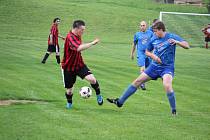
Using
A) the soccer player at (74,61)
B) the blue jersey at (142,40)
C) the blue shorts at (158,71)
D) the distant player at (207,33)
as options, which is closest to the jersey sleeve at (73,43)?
the soccer player at (74,61)

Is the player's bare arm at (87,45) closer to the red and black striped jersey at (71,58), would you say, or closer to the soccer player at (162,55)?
the red and black striped jersey at (71,58)

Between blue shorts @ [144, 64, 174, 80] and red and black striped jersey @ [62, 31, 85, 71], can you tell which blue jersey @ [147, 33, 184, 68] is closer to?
blue shorts @ [144, 64, 174, 80]

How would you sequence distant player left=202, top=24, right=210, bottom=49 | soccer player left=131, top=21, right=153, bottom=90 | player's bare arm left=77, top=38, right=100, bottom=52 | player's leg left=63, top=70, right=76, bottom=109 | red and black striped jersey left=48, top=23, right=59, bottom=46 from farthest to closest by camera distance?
1. distant player left=202, top=24, right=210, bottom=49
2. red and black striped jersey left=48, top=23, right=59, bottom=46
3. soccer player left=131, top=21, right=153, bottom=90
4. player's leg left=63, top=70, right=76, bottom=109
5. player's bare arm left=77, top=38, right=100, bottom=52

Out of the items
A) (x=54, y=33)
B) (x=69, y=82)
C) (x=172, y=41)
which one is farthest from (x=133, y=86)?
(x=54, y=33)

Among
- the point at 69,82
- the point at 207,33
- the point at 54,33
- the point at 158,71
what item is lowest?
the point at 207,33

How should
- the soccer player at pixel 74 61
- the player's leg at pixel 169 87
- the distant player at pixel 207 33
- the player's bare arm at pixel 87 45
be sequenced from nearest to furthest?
the player's bare arm at pixel 87 45 → the player's leg at pixel 169 87 → the soccer player at pixel 74 61 → the distant player at pixel 207 33

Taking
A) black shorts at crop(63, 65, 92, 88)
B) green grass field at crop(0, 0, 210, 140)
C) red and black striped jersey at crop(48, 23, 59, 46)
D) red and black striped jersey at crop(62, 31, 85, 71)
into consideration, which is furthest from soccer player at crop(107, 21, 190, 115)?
red and black striped jersey at crop(48, 23, 59, 46)

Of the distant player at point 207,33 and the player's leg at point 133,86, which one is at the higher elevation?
the player's leg at point 133,86

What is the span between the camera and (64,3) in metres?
59.5

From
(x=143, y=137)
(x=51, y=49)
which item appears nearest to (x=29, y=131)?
(x=143, y=137)

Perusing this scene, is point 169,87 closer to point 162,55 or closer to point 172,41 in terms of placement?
point 162,55

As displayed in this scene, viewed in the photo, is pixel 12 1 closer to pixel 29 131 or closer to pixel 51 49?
pixel 51 49

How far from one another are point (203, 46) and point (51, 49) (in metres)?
19.1

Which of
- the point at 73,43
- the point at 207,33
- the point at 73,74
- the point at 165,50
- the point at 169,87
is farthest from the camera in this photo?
the point at 207,33
